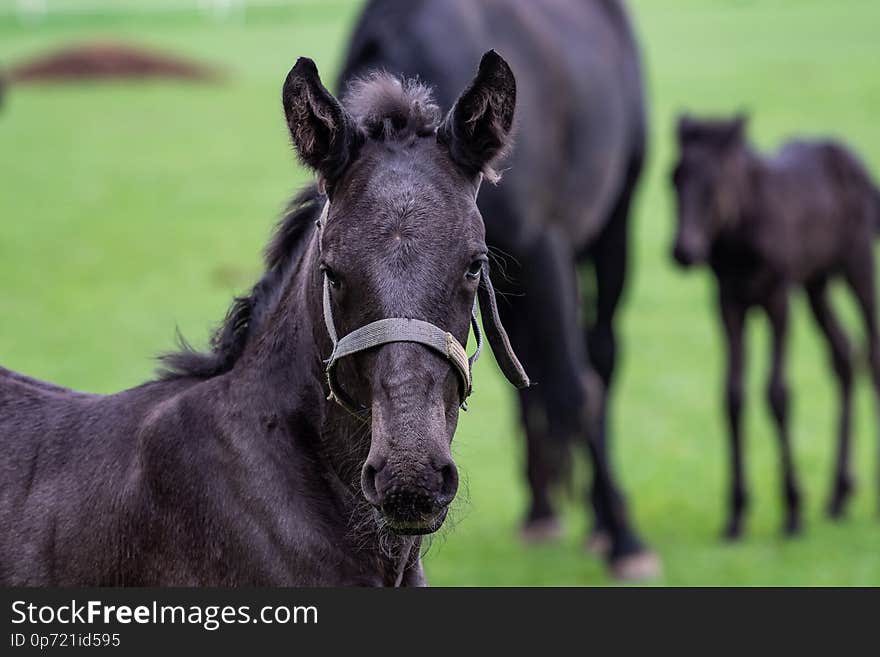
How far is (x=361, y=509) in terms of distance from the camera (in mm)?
3406

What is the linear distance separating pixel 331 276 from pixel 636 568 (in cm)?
489

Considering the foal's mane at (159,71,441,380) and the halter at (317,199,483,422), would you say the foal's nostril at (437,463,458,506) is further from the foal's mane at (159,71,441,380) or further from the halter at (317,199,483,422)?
the foal's mane at (159,71,441,380)

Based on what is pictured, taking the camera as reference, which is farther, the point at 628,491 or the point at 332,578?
the point at 628,491

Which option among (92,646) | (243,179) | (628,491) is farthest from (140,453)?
(243,179)

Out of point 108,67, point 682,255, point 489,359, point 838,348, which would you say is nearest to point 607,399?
point 682,255

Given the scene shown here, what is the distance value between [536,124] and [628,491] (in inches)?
138

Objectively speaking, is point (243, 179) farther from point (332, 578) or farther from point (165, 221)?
point (332, 578)

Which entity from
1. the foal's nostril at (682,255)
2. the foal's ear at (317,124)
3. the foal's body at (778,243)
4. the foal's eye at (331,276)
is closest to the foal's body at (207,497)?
the foal's eye at (331,276)

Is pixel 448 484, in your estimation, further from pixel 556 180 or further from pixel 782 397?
pixel 782 397

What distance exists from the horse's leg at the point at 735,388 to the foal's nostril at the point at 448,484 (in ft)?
18.8

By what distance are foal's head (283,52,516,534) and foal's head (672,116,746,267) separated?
469cm

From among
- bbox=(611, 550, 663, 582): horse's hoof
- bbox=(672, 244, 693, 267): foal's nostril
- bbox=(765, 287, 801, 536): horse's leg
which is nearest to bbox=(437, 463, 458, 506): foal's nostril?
bbox=(611, 550, 663, 582): horse's hoof

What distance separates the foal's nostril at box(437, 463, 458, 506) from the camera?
297cm

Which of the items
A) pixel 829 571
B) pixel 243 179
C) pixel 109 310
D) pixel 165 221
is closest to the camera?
pixel 829 571
